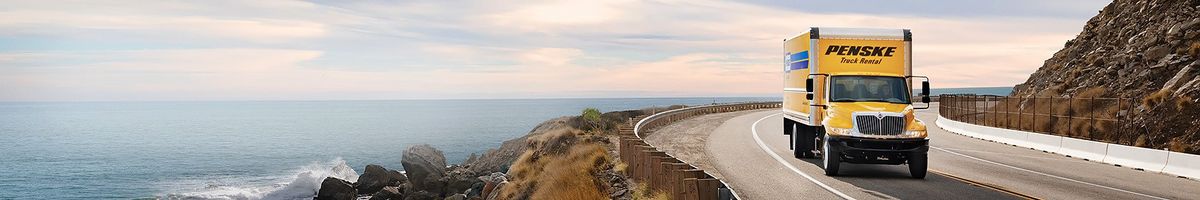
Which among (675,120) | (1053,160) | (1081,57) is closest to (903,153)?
(1053,160)

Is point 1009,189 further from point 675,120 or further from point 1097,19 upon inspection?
point 1097,19

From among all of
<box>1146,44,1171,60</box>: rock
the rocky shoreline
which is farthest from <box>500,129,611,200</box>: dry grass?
<box>1146,44,1171,60</box>: rock

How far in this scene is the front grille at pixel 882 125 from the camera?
17.7 meters

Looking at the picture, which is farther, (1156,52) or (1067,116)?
(1156,52)

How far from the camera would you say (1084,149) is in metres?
24.6

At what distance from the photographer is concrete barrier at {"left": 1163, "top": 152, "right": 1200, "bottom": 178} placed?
18.4m

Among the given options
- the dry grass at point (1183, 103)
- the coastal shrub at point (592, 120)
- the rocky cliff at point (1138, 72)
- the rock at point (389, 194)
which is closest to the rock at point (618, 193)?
the rocky cliff at point (1138, 72)

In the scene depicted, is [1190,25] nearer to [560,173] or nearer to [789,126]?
[789,126]

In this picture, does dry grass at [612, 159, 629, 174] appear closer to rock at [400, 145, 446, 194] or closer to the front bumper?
the front bumper

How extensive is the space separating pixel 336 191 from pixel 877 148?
30.2 m

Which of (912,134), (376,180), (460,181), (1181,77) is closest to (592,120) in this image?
(460,181)

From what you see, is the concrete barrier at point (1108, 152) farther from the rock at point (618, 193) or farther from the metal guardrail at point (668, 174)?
the rock at point (618, 193)

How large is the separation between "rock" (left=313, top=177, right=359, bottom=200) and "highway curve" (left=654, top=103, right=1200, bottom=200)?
21081mm

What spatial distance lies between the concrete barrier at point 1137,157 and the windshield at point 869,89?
19.0 ft
